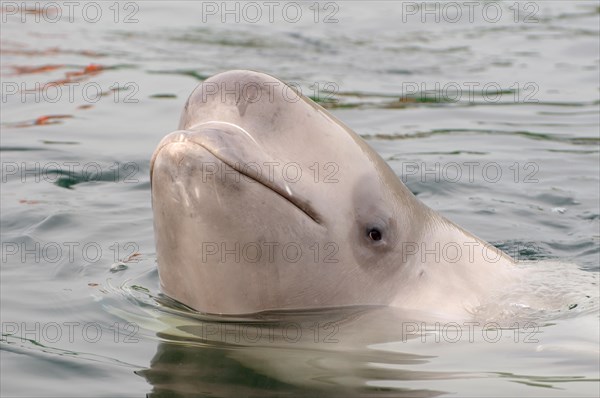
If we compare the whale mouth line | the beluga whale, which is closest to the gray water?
the beluga whale

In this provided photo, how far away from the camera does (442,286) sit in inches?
270

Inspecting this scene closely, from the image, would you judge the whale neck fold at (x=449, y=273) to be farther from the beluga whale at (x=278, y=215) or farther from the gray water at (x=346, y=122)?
the gray water at (x=346, y=122)

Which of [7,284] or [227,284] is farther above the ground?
[227,284]

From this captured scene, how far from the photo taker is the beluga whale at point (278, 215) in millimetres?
6051

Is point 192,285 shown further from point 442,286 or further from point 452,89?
point 452,89

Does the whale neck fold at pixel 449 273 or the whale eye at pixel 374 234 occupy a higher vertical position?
the whale eye at pixel 374 234

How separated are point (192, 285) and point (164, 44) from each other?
11346 mm

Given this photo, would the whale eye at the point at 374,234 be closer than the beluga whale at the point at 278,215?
No

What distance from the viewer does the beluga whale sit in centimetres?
605

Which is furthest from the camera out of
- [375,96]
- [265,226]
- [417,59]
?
[417,59]

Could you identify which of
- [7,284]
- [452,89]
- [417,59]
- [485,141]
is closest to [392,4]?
[417,59]

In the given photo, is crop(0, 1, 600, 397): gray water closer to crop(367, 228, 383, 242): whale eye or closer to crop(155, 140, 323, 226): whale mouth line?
crop(367, 228, 383, 242): whale eye

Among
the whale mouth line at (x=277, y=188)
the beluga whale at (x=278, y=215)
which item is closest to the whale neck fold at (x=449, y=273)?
the beluga whale at (x=278, y=215)

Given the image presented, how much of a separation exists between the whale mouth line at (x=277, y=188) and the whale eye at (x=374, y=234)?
0.37 m
